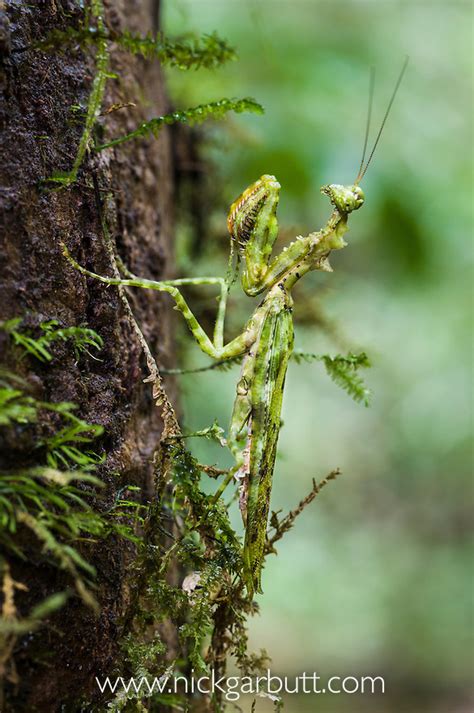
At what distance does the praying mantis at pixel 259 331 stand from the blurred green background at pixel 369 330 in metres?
1.07

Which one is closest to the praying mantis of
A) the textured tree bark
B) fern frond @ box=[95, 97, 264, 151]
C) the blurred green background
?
the textured tree bark

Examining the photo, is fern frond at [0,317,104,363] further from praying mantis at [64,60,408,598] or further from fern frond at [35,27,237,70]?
fern frond at [35,27,237,70]

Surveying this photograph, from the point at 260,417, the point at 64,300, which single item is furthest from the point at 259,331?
the point at 64,300

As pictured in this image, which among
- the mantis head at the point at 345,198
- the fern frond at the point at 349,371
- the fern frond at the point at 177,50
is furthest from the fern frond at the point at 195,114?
the fern frond at the point at 349,371

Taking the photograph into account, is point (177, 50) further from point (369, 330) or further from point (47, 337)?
point (369, 330)

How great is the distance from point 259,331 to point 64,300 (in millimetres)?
607

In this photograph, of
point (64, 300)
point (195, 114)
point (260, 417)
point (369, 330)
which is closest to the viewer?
point (64, 300)

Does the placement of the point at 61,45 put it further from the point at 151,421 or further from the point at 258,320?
the point at 151,421

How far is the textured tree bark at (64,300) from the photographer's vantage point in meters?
1.25

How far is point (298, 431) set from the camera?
8.56 meters

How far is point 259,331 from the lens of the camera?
1.79 metres

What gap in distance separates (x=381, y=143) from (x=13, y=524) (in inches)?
143

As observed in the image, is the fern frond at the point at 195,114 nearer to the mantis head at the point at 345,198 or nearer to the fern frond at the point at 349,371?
the mantis head at the point at 345,198

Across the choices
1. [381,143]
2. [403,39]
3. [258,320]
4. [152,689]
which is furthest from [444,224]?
[152,689]
